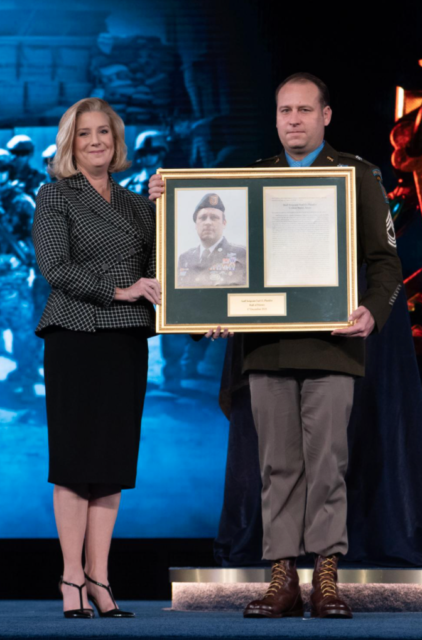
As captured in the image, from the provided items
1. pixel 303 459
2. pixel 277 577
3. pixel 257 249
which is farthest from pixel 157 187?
pixel 277 577

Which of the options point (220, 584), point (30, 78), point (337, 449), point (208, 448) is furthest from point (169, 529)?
point (30, 78)

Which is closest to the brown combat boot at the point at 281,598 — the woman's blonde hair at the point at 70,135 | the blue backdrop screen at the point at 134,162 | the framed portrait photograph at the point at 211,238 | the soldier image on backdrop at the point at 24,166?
the framed portrait photograph at the point at 211,238

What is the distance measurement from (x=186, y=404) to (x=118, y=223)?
58.7 inches

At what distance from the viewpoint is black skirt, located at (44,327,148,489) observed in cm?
241

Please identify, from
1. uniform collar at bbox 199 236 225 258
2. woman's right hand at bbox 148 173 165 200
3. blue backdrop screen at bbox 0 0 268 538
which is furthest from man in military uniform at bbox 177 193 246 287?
blue backdrop screen at bbox 0 0 268 538

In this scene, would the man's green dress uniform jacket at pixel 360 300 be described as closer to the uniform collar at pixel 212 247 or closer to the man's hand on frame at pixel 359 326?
the man's hand on frame at pixel 359 326

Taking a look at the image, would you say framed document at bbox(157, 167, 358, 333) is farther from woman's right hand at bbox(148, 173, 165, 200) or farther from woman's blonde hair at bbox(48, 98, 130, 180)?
woman's blonde hair at bbox(48, 98, 130, 180)

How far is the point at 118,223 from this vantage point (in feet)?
8.33

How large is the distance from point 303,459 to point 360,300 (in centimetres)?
43

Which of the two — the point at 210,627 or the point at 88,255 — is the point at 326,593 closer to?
the point at 210,627

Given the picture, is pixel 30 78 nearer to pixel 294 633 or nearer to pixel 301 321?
pixel 301 321

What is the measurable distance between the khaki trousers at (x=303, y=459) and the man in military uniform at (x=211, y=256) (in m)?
0.27

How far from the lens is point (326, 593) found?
2.25 metres

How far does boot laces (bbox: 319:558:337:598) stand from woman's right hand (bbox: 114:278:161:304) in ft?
2.49
